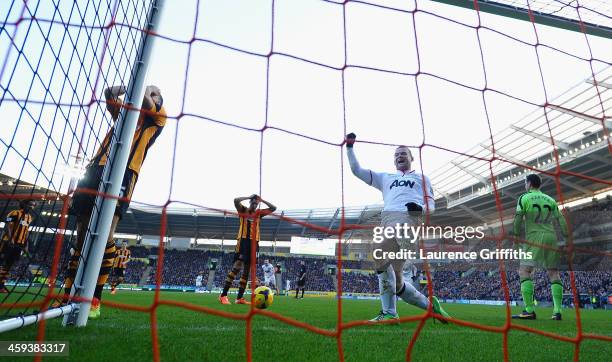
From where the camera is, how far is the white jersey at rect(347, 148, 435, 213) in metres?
3.56

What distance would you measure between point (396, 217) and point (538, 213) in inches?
82.1

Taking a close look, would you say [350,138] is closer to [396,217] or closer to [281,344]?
[396,217]

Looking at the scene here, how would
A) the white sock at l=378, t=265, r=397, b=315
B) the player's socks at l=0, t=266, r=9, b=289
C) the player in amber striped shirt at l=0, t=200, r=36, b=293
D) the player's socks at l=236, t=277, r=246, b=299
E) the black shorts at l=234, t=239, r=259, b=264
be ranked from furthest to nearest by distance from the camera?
1. the player's socks at l=236, t=277, r=246, b=299
2. the black shorts at l=234, t=239, r=259, b=264
3. the player's socks at l=0, t=266, r=9, b=289
4. the player in amber striped shirt at l=0, t=200, r=36, b=293
5. the white sock at l=378, t=265, r=397, b=315

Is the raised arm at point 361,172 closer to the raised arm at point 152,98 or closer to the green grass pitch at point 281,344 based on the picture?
the green grass pitch at point 281,344

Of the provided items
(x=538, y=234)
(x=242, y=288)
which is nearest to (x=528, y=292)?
(x=538, y=234)

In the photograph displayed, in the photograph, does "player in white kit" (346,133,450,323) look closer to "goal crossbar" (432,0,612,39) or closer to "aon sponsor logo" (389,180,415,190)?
"aon sponsor logo" (389,180,415,190)

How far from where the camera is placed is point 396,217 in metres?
3.54

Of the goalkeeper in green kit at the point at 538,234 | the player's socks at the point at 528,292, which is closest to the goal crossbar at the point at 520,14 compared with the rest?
the goalkeeper in green kit at the point at 538,234

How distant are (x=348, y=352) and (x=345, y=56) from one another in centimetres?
208

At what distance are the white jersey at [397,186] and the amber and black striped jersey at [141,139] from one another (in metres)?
1.64

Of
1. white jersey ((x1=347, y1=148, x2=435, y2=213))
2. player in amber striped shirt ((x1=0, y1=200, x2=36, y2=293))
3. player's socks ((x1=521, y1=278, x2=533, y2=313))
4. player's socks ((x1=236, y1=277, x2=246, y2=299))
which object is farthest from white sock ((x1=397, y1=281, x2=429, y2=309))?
player in amber striped shirt ((x1=0, y1=200, x2=36, y2=293))

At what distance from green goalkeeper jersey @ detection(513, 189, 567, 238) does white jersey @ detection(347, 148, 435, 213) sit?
1.55 meters

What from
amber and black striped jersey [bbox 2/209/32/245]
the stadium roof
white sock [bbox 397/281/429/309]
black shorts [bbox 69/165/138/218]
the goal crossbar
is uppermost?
the stadium roof

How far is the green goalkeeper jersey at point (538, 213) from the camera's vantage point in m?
4.47
